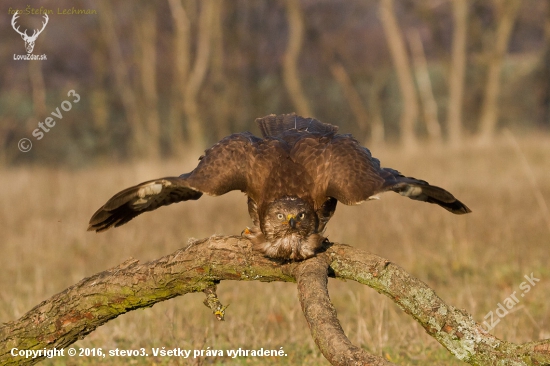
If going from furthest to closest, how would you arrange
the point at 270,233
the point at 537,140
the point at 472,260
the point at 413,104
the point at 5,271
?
the point at 413,104
the point at 537,140
the point at 5,271
the point at 472,260
the point at 270,233

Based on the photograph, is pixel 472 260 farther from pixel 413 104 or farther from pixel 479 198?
pixel 413 104

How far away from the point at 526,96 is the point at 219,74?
49.8ft

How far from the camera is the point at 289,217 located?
11.3ft

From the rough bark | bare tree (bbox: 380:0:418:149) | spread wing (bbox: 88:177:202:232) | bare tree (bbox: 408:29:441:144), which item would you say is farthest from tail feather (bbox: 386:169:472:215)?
bare tree (bbox: 380:0:418:149)

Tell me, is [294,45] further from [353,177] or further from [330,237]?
[353,177]

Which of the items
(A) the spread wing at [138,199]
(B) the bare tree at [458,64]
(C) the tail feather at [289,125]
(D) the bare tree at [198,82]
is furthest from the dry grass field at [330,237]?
(B) the bare tree at [458,64]

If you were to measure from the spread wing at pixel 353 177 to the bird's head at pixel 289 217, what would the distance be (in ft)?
0.53

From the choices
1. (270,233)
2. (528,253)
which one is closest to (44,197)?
(528,253)

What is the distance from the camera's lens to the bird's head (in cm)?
346

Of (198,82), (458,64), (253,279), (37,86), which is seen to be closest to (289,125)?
(253,279)

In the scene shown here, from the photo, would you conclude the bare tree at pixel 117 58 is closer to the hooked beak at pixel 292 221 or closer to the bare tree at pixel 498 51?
the bare tree at pixel 498 51

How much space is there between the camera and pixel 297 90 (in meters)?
22.3

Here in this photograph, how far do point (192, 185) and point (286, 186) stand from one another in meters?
0.47

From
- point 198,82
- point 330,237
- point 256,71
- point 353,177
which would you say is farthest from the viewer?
point 256,71
